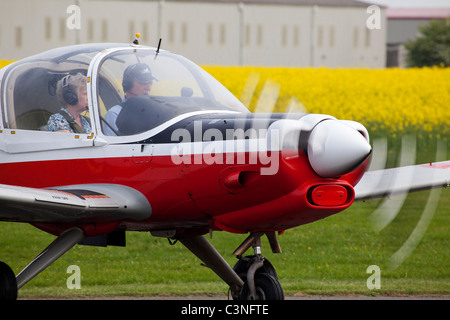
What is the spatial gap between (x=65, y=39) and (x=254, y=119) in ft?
82.7

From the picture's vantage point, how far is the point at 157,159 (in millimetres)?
7164

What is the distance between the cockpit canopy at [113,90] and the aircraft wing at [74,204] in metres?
0.53

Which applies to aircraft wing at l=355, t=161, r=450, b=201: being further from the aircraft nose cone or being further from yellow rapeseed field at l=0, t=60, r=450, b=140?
yellow rapeseed field at l=0, t=60, r=450, b=140

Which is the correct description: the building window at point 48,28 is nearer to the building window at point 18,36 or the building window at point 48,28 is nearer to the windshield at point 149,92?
the building window at point 18,36

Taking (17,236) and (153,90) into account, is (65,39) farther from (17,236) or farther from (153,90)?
(153,90)

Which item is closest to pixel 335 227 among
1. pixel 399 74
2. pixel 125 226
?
pixel 125 226

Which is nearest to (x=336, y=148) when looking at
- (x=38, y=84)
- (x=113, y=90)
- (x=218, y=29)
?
(x=113, y=90)

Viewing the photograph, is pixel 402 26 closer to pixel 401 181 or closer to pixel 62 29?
pixel 62 29

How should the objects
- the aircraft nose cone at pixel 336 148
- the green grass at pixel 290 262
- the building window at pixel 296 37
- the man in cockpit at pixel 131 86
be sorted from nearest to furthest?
the aircraft nose cone at pixel 336 148
the man in cockpit at pixel 131 86
the green grass at pixel 290 262
the building window at pixel 296 37

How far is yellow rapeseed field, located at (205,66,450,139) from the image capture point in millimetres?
20609

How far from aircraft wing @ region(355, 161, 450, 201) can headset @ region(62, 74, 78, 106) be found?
288 cm

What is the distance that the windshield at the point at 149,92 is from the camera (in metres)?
7.36

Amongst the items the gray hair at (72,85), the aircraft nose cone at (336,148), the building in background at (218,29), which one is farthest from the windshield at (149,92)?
the building in background at (218,29)

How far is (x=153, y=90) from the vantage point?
7.55 meters
